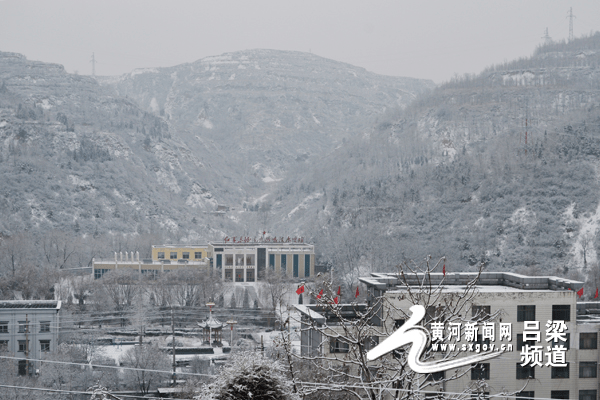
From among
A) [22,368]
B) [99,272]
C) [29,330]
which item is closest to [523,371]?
[22,368]

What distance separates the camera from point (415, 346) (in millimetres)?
6117

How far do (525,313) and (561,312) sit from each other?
0.99 m

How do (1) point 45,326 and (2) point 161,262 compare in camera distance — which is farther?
(2) point 161,262

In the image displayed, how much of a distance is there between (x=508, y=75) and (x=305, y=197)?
42.0 metres

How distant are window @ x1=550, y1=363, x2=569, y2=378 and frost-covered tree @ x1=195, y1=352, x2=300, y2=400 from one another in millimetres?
15038

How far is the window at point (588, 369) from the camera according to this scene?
18.7 m

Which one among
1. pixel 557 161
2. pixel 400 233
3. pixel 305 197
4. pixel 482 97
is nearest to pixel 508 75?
pixel 482 97

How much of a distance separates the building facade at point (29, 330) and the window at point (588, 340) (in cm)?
2343

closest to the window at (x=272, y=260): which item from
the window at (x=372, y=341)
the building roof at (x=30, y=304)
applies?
the building roof at (x=30, y=304)

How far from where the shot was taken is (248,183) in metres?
157

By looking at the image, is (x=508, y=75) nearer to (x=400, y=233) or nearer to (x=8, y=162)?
(x=400, y=233)

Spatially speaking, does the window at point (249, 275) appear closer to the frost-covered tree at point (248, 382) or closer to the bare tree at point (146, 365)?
the bare tree at point (146, 365)

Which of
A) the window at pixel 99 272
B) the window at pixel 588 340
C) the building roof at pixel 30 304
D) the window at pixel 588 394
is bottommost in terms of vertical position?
the window at pixel 99 272

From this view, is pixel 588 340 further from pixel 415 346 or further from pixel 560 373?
pixel 415 346
